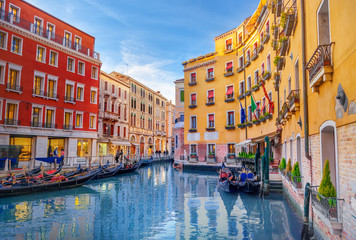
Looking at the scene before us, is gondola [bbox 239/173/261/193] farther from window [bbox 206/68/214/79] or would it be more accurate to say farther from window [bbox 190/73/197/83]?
window [bbox 190/73/197/83]

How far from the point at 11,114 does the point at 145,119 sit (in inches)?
920

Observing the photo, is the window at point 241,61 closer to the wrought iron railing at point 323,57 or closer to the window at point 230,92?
the window at point 230,92

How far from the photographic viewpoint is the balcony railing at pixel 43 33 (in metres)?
18.7

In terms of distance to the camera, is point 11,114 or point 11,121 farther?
point 11,114

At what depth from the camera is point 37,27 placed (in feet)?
68.8

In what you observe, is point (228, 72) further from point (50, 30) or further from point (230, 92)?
point (50, 30)

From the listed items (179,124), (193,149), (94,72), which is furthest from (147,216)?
(179,124)

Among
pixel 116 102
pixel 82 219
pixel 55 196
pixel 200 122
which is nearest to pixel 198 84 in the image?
pixel 200 122

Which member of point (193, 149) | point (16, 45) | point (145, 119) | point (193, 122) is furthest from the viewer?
point (145, 119)

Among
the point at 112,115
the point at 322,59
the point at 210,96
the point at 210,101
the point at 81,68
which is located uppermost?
the point at 81,68

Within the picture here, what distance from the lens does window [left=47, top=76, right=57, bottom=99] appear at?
2169cm

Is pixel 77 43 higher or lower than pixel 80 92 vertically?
higher

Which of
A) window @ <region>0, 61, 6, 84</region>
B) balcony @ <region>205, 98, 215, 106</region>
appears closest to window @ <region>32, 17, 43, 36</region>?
window @ <region>0, 61, 6, 84</region>

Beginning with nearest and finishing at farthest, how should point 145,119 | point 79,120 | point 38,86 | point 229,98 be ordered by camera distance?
1. point 38,86
2. point 79,120
3. point 229,98
4. point 145,119
